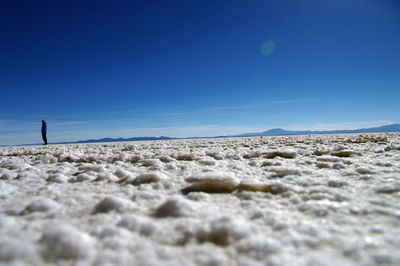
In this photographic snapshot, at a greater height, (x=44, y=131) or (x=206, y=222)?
(x=44, y=131)

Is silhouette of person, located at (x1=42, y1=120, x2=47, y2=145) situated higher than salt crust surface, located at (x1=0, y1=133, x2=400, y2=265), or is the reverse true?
silhouette of person, located at (x1=42, y1=120, x2=47, y2=145)

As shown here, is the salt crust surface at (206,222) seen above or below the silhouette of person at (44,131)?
below

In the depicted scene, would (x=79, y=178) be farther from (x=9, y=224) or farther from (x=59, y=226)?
(x=59, y=226)

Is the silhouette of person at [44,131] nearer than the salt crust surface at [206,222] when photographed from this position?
No

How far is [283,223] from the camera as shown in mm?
1160

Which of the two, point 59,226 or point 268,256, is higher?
point 59,226

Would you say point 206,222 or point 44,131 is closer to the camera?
point 206,222

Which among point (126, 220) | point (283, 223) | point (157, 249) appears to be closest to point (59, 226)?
point (126, 220)

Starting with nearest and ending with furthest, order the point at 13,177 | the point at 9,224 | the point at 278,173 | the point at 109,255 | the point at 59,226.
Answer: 1. the point at 109,255
2. the point at 59,226
3. the point at 9,224
4. the point at 278,173
5. the point at 13,177

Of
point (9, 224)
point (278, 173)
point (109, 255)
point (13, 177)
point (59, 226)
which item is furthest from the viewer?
point (13, 177)

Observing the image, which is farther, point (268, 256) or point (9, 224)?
point (9, 224)

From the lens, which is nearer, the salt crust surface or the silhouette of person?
the salt crust surface

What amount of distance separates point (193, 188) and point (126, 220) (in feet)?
2.33

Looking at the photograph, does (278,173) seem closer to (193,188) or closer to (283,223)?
(193,188)
